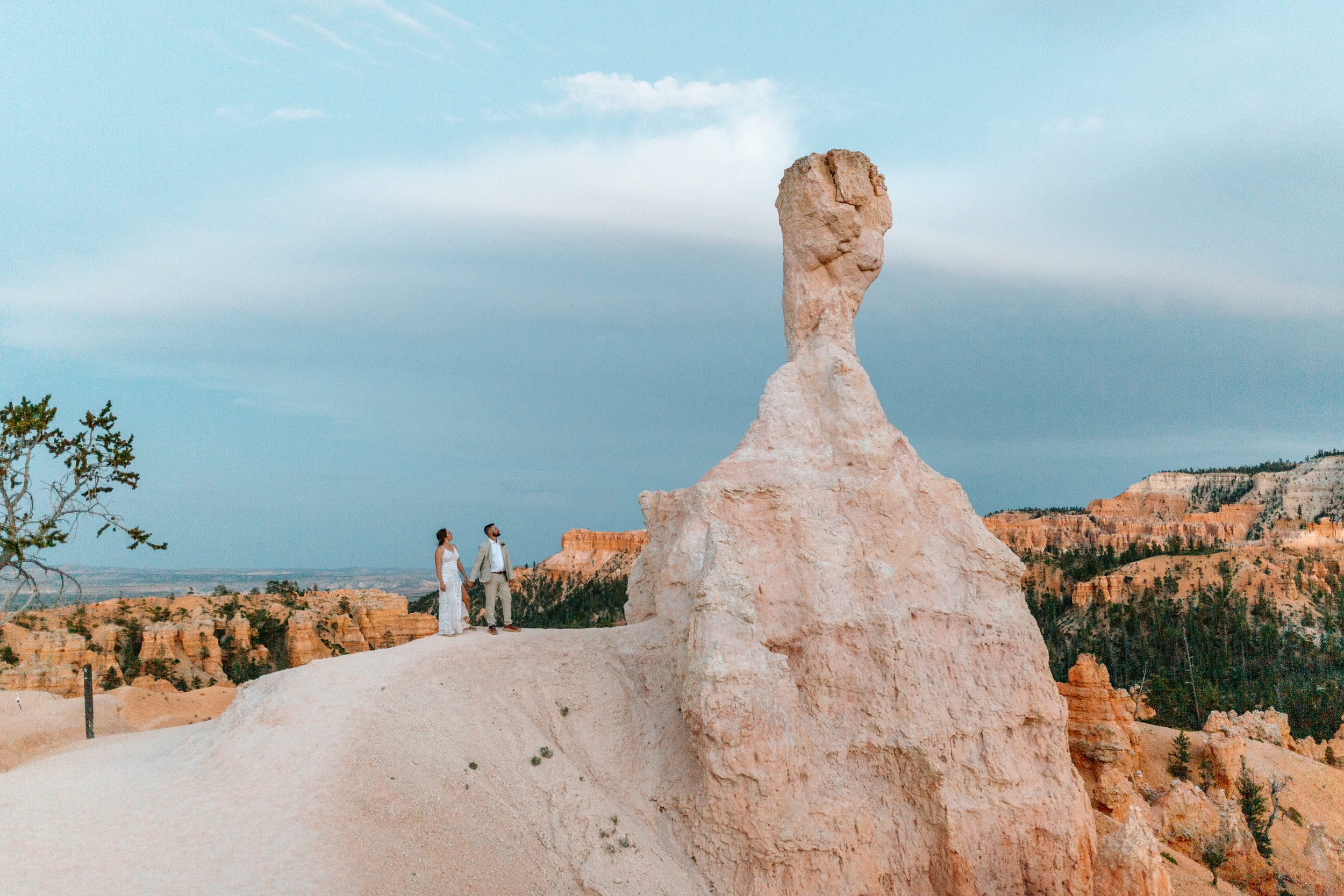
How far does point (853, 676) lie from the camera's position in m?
12.6

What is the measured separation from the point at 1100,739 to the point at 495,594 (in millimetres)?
17221

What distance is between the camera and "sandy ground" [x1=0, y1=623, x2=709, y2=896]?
10.0m

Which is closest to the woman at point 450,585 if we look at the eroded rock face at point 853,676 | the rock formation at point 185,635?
the eroded rock face at point 853,676

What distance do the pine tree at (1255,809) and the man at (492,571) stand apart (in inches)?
853

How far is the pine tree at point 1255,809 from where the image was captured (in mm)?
24062

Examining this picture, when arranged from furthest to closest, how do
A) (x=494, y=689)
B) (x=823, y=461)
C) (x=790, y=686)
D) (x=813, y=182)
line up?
(x=813, y=182) < (x=823, y=461) < (x=494, y=689) < (x=790, y=686)

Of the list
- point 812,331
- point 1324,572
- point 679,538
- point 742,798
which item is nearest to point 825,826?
point 742,798

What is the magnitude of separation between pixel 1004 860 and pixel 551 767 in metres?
6.46

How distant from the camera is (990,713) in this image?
12.6 meters

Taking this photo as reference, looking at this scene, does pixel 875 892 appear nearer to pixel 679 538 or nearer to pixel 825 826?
pixel 825 826

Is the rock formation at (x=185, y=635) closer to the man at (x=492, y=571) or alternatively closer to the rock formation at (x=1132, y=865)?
the man at (x=492, y=571)

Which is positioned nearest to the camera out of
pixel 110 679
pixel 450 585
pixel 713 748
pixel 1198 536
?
pixel 713 748

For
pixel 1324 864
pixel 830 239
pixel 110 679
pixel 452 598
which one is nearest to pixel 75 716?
pixel 452 598

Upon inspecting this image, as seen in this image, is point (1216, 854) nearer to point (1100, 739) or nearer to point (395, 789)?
point (1100, 739)
